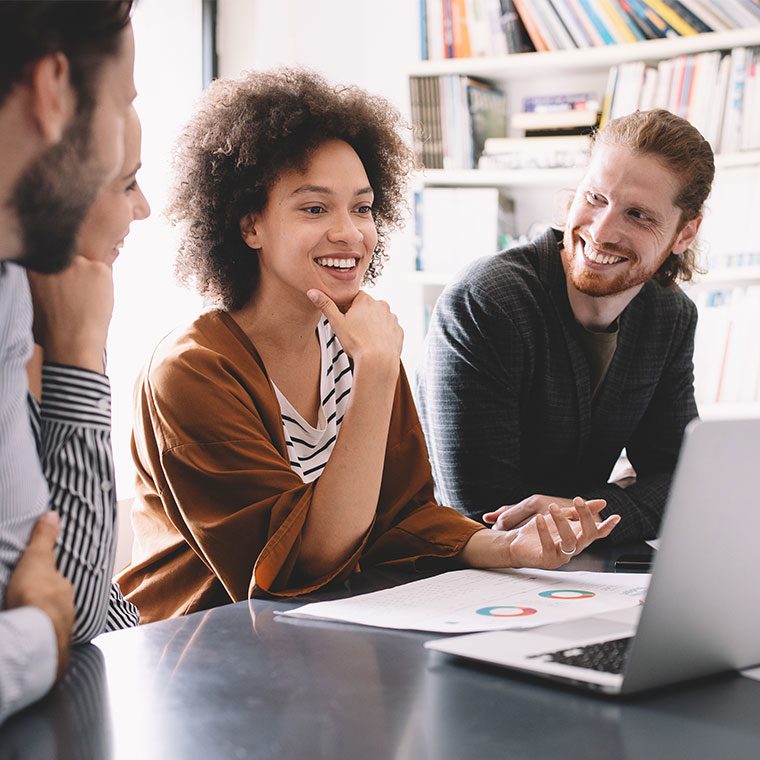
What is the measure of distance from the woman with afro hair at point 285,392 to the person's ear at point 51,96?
1.93ft

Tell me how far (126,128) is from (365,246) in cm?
69

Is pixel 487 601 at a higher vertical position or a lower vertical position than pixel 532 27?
lower

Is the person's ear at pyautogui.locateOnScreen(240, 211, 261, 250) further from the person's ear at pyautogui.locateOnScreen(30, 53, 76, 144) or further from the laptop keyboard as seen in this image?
the laptop keyboard

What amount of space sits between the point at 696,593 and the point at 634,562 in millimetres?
598

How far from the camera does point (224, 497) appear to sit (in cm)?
138

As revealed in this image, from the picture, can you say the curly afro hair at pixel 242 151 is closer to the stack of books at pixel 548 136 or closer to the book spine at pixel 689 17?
the stack of books at pixel 548 136

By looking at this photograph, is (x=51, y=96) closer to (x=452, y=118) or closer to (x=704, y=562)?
(x=704, y=562)

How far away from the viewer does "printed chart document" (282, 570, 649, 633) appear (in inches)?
42.5

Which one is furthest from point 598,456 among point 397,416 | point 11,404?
point 11,404

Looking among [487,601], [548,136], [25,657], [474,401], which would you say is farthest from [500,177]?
[25,657]

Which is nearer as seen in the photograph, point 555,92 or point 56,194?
point 56,194

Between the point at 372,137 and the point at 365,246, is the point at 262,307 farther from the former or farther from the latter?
the point at 372,137

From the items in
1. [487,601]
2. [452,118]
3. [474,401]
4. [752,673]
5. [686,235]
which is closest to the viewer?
[752,673]

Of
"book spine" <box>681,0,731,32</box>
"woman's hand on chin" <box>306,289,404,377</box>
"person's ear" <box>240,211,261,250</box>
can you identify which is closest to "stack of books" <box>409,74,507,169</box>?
"book spine" <box>681,0,731,32</box>
